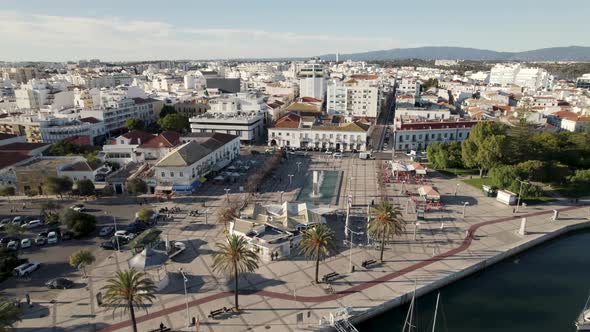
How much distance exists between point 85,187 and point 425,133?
73.0 meters

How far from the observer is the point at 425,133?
90562mm

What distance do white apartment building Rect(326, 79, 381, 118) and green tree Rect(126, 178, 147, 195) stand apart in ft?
263

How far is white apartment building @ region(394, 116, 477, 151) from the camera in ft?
295

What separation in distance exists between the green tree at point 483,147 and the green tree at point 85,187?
6550 cm

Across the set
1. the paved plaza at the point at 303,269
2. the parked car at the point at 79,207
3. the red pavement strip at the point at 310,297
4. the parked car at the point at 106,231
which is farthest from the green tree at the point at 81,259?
the parked car at the point at 79,207

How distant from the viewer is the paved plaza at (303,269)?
30453 millimetres

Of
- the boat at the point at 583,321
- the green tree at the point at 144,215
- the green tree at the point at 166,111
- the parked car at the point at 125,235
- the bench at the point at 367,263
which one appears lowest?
the boat at the point at 583,321

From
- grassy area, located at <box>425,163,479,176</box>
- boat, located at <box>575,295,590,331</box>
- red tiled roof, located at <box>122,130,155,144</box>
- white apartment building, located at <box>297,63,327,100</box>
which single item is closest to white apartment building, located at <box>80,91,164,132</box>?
red tiled roof, located at <box>122,130,155,144</box>

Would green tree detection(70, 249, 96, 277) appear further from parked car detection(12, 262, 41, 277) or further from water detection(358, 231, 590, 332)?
water detection(358, 231, 590, 332)

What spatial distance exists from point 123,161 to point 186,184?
21.8 m

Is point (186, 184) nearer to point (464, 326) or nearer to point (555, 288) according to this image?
point (464, 326)

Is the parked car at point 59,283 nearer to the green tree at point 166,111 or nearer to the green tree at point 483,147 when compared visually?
the green tree at point 483,147

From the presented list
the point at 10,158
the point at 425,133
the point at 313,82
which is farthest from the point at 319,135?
the point at 10,158

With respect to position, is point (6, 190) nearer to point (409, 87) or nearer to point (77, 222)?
point (77, 222)
